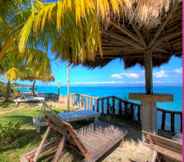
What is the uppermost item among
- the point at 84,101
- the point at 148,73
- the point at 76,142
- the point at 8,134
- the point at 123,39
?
the point at 123,39

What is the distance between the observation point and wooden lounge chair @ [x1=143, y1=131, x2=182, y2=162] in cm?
410

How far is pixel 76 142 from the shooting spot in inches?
195

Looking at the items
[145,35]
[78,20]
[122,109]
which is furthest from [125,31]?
[122,109]

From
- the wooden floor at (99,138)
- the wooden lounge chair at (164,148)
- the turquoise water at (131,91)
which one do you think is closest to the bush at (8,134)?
the wooden floor at (99,138)

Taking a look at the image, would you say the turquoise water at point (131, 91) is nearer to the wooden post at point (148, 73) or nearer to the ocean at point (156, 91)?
the ocean at point (156, 91)

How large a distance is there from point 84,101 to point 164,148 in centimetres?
973

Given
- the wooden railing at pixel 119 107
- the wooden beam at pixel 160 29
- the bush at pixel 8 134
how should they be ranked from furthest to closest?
the wooden railing at pixel 119 107
the bush at pixel 8 134
the wooden beam at pixel 160 29

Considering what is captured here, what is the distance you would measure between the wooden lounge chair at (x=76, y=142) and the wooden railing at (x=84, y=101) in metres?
5.95

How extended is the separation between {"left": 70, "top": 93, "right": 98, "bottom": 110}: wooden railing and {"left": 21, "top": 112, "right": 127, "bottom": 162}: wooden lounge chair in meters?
5.95

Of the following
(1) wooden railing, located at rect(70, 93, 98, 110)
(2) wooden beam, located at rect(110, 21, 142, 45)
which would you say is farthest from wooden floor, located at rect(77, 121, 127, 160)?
(1) wooden railing, located at rect(70, 93, 98, 110)

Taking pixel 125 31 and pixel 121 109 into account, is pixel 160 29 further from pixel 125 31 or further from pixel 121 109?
pixel 121 109

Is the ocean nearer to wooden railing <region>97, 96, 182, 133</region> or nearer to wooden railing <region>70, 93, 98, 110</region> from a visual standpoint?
wooden railing <region>97, 96, 182, 133</region>

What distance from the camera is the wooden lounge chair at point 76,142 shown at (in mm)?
4885

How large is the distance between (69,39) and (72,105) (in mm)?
11652
